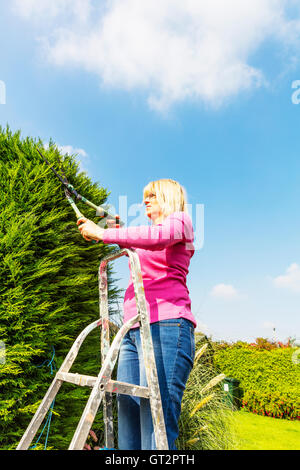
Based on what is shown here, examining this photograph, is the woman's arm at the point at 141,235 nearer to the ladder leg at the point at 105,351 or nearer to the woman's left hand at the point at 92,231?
the woman's left hand at the point at 92,231

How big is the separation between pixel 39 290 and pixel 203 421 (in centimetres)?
277

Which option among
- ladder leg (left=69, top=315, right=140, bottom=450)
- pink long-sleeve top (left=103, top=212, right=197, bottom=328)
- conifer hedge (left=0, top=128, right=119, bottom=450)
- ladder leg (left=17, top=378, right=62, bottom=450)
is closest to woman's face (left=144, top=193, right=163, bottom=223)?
pink long-sleeve top (left=103, top=212, right=197, bottom=328)

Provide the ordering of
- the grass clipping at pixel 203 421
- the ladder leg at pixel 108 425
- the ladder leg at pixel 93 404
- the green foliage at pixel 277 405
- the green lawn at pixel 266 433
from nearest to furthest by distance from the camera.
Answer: the ladder leg at pixel 93 404 → the ladder leg at pixel 108 425 → the grass clipping at pixel 203 421 → the green lawn at pixel 266 433 → the green foliage at pixel 277 405

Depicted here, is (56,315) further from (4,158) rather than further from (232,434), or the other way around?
(232,434)

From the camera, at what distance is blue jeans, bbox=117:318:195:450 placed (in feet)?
5.28

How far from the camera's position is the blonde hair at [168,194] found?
6.72 feet

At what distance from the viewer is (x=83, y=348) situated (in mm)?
2932

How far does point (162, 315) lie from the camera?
1.74 m

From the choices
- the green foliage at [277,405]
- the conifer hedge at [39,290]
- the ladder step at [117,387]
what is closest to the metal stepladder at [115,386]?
the ladder step at [117,387]

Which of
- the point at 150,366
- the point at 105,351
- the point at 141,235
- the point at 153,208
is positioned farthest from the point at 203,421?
the point at 141,235

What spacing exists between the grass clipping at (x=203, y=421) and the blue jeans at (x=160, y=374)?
2.20 metres

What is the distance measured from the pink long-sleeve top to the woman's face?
0.24 metres

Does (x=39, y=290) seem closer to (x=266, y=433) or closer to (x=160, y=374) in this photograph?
(x=160, y=374)
